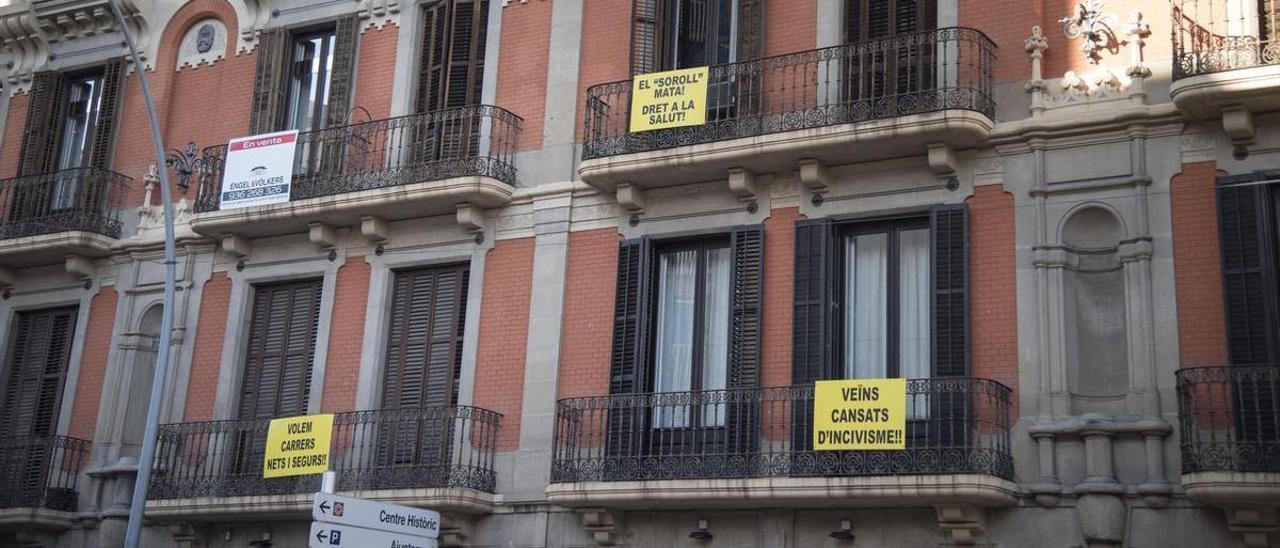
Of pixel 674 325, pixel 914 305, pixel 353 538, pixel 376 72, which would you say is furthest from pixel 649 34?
pixel 353 538

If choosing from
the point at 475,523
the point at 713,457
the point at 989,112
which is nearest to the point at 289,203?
the point at 475,523

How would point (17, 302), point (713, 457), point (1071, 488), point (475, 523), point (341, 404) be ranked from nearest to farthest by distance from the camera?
point (1071, 488), point (713, 457), point (475, 523), point (341, 404), point (17, 302)

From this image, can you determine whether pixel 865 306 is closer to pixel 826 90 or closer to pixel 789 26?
pixel 826 90

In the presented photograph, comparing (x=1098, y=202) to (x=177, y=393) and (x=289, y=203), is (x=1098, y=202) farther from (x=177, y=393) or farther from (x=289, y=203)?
(x=177, y=393)

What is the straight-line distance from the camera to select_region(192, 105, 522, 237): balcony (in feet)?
67.2

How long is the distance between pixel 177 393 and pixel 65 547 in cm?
267

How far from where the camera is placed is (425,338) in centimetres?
2091

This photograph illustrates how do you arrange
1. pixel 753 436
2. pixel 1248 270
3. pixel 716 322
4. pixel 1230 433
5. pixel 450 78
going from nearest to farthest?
pixel 1230 433, pixel 1248 270, pixel 753 436, pixel 716 322, pixel 450 78

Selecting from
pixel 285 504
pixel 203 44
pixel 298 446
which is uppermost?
pixel 203 44

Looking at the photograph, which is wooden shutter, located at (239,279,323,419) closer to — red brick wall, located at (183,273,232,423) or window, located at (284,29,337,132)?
red brick wall, located at (183,273,232,423)

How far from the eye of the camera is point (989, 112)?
17.8 m

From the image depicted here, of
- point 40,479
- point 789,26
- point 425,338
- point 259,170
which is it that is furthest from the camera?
point 40,479

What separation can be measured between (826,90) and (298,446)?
806 cm

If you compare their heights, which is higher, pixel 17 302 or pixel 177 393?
pixel 17 302
